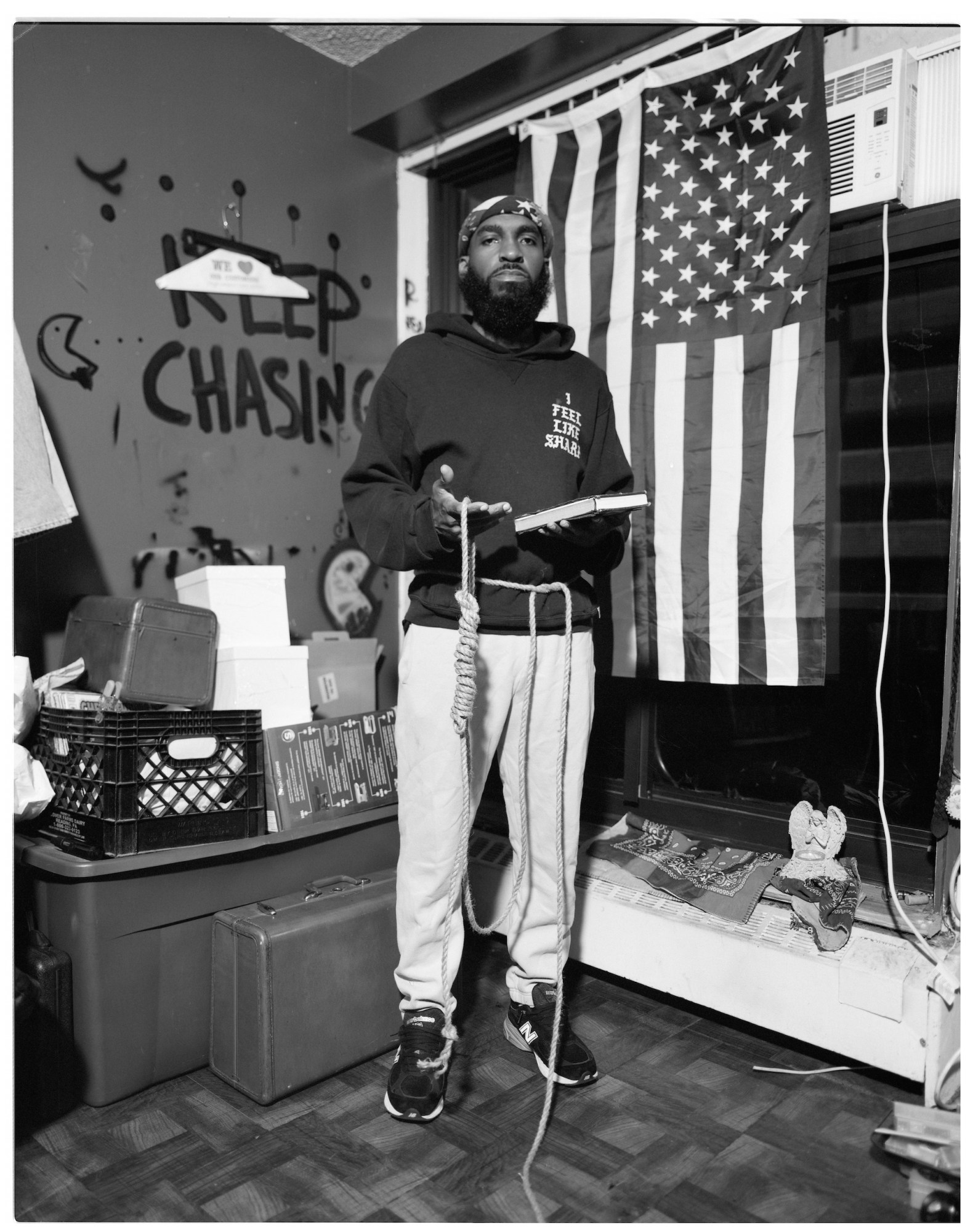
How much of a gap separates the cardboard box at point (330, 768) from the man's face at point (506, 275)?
3.22 ft

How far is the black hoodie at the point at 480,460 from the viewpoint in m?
1.81

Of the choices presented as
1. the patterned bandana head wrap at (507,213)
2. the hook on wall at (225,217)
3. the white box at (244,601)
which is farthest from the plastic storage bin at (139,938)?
the hook on wall at (225,217)

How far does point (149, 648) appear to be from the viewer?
2.04 metres

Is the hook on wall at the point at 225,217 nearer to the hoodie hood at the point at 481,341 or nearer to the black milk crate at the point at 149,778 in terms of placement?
the hoodie hood at the point at 481,341

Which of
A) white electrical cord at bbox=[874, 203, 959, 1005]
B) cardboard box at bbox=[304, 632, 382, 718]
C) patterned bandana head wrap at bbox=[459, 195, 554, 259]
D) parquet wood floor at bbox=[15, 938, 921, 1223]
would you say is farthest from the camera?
cardboard box at bbox=[304, 632, 382, 718]

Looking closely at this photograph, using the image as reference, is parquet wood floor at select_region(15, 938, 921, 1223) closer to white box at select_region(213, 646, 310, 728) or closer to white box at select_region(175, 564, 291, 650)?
white box at select_region(213, 646, 310, 728)

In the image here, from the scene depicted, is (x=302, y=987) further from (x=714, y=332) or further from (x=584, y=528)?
(x=714, y=332)

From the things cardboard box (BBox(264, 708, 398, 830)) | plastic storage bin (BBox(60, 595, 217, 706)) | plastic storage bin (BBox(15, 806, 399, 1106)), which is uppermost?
plastic storage bin (BBox(60, 595, 217, 706))

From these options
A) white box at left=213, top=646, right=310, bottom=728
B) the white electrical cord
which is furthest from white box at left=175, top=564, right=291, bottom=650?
the white electrical cord

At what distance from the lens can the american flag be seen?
216 cm

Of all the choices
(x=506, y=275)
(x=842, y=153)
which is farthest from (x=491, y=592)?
(x=842, y=153)

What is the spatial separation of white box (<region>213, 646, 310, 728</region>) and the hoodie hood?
818 millimetres

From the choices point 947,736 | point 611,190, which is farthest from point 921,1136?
point 611,190
